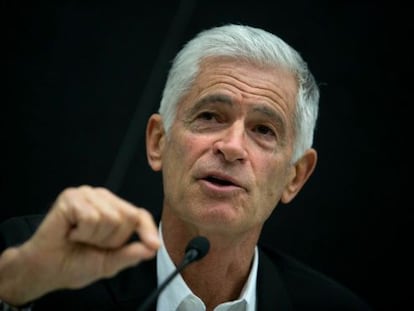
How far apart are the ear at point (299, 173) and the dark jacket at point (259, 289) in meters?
0.22

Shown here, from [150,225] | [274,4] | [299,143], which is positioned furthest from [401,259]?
[150,225]

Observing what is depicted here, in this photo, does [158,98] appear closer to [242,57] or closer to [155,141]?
[155,141]

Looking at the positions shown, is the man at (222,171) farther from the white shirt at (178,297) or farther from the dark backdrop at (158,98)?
the dark backdrop at (158,98)

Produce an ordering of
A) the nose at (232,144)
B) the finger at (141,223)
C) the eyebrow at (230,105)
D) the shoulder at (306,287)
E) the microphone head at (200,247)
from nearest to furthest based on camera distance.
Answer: the finger at (141,223) < the microphone head at (200,247) < the nose at (232,144) < the eyebrow at (230,105) < the shoulder at (306,287)

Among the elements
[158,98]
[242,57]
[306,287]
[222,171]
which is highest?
[242,57]

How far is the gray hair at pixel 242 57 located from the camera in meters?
1.92

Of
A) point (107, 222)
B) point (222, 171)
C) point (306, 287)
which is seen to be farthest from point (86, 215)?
point (306, 287)

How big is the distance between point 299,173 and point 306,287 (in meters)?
0.37

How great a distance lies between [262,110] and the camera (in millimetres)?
1859

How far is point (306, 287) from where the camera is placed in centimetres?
217

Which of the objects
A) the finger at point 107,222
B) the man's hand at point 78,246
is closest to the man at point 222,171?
the man's hand at point 78,246

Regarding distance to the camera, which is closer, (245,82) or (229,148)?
(229,148)

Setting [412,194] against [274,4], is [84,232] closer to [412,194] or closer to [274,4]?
[274,4]

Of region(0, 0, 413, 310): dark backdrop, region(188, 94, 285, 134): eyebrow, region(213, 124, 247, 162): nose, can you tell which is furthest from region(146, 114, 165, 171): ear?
region(0, 0, 413, 310): dark backdrop
